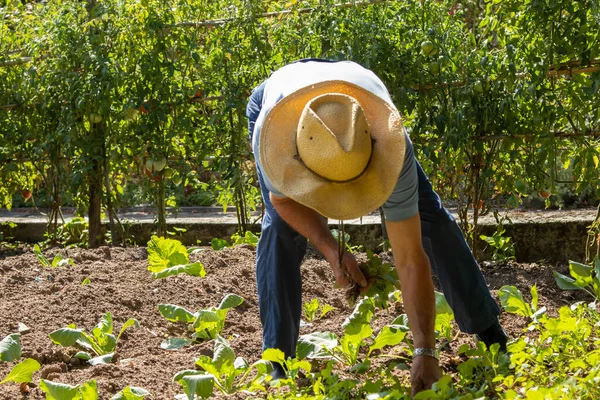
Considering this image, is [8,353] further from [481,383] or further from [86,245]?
[86,245]

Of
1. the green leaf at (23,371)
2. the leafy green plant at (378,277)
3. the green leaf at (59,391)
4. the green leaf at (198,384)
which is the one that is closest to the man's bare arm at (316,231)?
the leafy green plant at (378,277)

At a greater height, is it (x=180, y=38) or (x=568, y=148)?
(x=180, y=38)

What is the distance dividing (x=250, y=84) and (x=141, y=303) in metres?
1.88

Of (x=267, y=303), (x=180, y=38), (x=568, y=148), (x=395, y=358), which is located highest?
(x=180, y=38)

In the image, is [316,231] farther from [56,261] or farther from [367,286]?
[56,261]

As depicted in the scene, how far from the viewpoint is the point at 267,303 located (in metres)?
3.27

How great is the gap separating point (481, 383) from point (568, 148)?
2.60 m

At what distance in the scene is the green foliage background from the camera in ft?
16.1

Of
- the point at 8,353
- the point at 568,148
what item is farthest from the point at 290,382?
the point at 568,148

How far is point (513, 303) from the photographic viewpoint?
358cm

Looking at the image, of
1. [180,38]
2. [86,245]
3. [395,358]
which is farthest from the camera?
[86,245]

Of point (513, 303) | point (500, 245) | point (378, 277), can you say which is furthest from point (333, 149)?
point (500, 245)

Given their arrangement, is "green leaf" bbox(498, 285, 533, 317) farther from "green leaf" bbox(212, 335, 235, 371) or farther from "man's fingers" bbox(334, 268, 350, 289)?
"green leaf" bbox(212, 335, 235, 371)

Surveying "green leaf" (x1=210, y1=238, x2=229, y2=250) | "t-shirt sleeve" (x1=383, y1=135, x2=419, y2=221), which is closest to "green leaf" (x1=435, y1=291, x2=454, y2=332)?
"t-shirt sleeve" (x1=383, y1=135, x2=419, y2=221)
